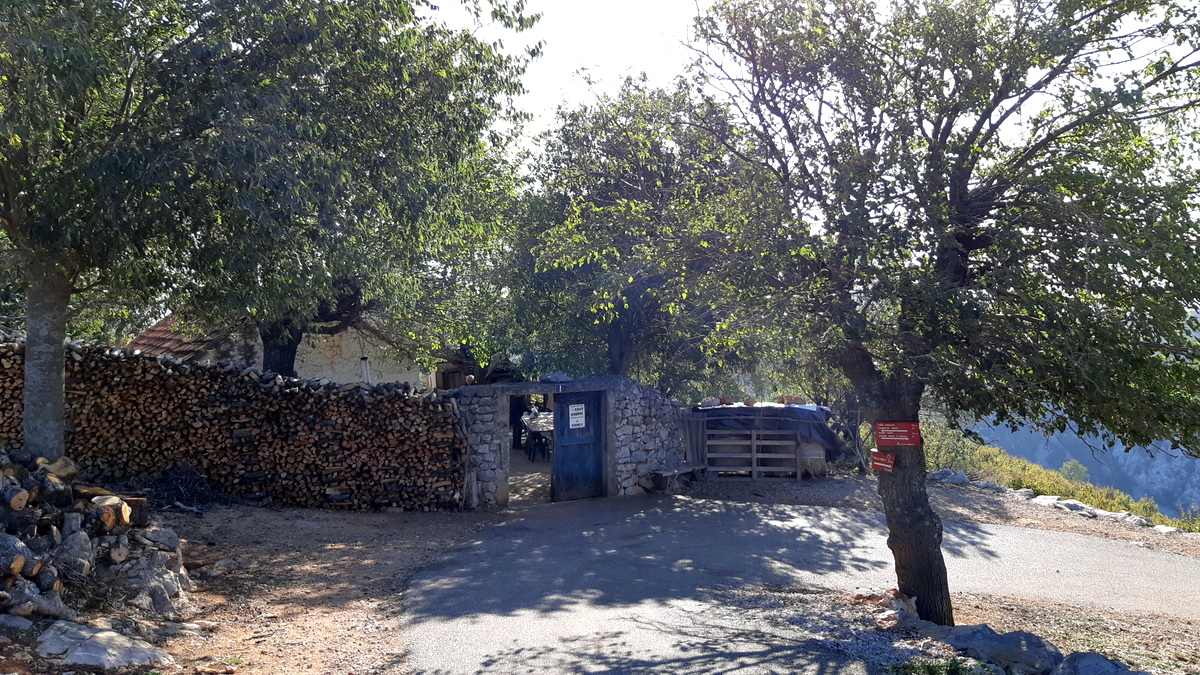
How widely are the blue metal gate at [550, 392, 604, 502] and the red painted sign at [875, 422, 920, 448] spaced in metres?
7.80

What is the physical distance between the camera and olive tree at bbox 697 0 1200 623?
7281mm

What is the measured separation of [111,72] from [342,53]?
7.53 ft

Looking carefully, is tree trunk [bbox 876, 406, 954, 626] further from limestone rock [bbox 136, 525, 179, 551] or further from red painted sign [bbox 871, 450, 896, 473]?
limestone rock [bbox 136, 525, 179, 551]

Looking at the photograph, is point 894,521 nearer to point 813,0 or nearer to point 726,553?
point 726,553

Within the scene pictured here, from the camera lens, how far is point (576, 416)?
52.5ft

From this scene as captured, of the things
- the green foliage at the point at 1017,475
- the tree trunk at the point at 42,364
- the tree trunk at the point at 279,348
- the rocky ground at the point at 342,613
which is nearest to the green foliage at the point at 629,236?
the rocky ground at the point at 342,613

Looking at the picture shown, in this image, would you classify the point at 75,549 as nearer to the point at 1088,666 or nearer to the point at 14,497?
the point at 14,497

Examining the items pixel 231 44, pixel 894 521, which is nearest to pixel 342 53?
pixel 231 44

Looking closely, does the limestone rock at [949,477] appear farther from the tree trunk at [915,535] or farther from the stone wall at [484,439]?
the tree trunk at [915,535]

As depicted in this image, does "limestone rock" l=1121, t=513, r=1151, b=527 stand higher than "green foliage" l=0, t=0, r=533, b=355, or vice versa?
"green foliage" l=0, t=0, r=533, b=355

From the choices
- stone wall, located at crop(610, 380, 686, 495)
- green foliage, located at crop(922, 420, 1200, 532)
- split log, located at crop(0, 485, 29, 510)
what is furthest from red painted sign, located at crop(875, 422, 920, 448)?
green foliage, located at crop(922, 420, 1200, 532)

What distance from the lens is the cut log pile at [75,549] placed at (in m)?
6.64

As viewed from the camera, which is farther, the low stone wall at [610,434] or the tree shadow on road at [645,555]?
the low stone wall at [610,434]

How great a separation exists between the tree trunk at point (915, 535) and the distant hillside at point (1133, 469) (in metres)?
55.7
